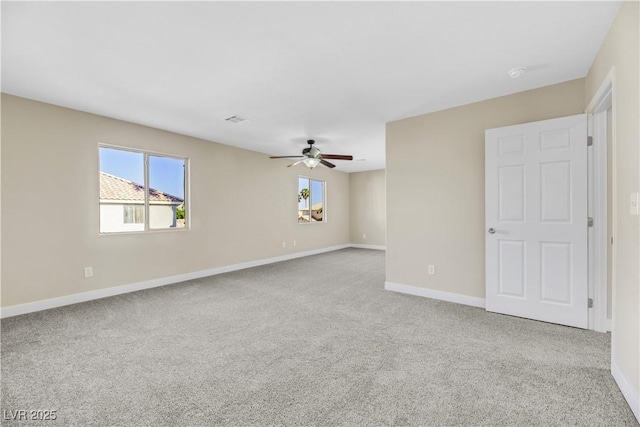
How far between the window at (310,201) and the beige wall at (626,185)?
624cm

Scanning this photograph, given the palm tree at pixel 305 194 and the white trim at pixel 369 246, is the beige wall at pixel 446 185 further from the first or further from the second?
the white trim at pixel 369 246

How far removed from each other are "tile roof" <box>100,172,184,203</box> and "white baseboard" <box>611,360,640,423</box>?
5.56m

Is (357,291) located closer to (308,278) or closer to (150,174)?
(308,278)

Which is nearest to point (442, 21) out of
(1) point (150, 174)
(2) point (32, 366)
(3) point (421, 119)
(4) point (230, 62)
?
(4) point (230, 62)

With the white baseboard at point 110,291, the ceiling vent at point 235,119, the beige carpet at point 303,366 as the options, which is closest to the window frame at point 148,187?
the white baseboard at point 110,291

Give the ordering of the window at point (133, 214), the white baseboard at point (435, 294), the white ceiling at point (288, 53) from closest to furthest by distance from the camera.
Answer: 1. the white ceiling at point (288, 53)
2. the white baseboard at point (435, 294)
3. the window at point (133, 214)

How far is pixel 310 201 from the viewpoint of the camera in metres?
8.14

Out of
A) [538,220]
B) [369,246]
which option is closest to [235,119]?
[538,220]

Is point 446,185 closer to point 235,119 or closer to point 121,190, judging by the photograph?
point 235,119

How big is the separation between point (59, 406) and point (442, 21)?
3.51 meters

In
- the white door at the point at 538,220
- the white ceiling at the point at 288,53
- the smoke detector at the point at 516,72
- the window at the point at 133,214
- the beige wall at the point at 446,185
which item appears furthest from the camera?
the window at the point at 133,214

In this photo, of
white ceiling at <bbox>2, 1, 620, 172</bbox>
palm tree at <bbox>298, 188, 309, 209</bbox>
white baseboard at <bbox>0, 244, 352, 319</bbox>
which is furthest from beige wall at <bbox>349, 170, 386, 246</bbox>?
white ceiling at <bbox>2, 1, 620, 172</bbox>

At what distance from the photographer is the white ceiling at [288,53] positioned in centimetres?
194

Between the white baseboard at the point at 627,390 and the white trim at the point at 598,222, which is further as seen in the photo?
the white trim at the point at 598,222
